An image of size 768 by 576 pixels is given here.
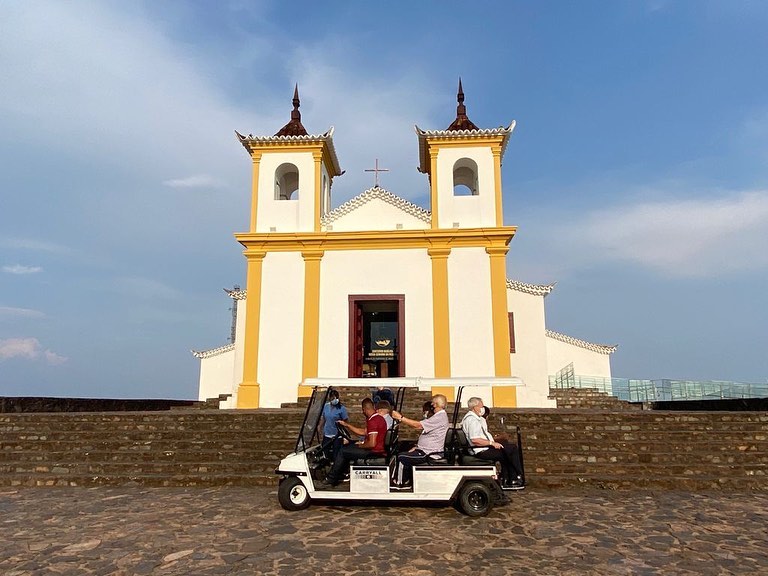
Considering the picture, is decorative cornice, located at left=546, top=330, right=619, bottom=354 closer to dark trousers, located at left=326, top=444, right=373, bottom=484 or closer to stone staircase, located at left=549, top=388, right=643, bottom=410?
stone staircase, located at left=549, top=388, right=643, bottom=410

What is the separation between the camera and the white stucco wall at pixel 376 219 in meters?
15.3

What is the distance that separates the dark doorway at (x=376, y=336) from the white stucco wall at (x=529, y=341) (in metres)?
4.46

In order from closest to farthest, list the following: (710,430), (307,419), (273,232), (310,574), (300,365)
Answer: (310,574) < (307,419) < (710,430) < (300,365) < (273,232)

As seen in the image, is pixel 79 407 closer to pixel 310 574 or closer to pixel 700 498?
pixel 310 574

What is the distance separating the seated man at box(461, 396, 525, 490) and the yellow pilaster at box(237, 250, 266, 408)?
8.65m

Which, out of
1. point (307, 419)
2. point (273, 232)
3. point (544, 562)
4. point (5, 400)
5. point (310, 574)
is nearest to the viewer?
point (310, 574)

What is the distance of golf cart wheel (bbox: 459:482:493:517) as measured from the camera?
5.95 meters

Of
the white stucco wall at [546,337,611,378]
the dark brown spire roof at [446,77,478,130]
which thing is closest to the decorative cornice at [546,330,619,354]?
the white stucco wall at [546,337,611,378]

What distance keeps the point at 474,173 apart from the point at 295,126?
593 centimetres

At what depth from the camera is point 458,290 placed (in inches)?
557

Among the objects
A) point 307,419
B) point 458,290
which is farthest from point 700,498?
point 458,290

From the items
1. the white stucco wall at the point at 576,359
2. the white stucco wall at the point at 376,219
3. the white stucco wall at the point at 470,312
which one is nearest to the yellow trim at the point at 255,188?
the white stucco wall at the point at 376,219

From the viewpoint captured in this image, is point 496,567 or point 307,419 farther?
point 307,419

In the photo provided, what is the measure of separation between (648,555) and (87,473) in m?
8.26
